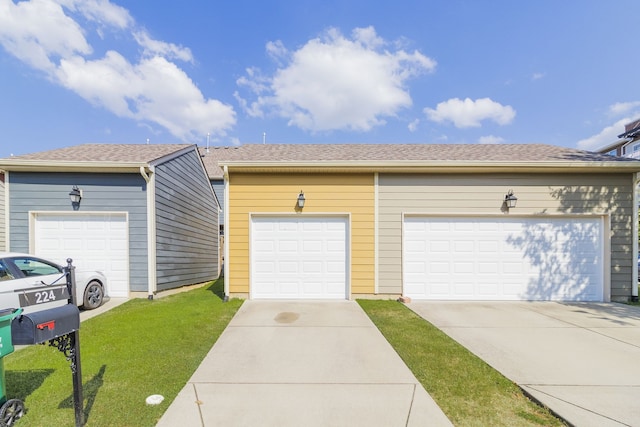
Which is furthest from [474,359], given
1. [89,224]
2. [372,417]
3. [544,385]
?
[89,224]

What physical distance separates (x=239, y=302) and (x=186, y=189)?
14.9 ft

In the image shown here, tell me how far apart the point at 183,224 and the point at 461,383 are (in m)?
8.02

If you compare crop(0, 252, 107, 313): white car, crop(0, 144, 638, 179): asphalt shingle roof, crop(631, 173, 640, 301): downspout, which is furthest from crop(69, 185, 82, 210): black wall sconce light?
crop(631, 173, 640, 301): downspout

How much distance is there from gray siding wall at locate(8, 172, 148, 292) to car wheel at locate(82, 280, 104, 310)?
0.74 m

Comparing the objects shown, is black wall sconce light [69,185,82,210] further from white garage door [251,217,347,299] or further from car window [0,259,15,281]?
white garage door [251,217,347,299]

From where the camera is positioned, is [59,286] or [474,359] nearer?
[59,286]

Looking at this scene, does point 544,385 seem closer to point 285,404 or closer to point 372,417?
point 372,417

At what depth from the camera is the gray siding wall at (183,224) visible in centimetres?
698

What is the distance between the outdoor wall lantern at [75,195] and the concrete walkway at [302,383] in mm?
5072

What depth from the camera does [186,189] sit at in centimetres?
865

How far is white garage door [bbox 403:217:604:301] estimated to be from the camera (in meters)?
6.32

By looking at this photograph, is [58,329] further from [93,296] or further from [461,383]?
[93,296]

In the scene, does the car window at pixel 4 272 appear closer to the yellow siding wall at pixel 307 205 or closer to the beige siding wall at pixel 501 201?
the yellow siding wall at pixel 307 205

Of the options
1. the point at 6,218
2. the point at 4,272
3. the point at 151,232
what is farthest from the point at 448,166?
the point at 6,218
